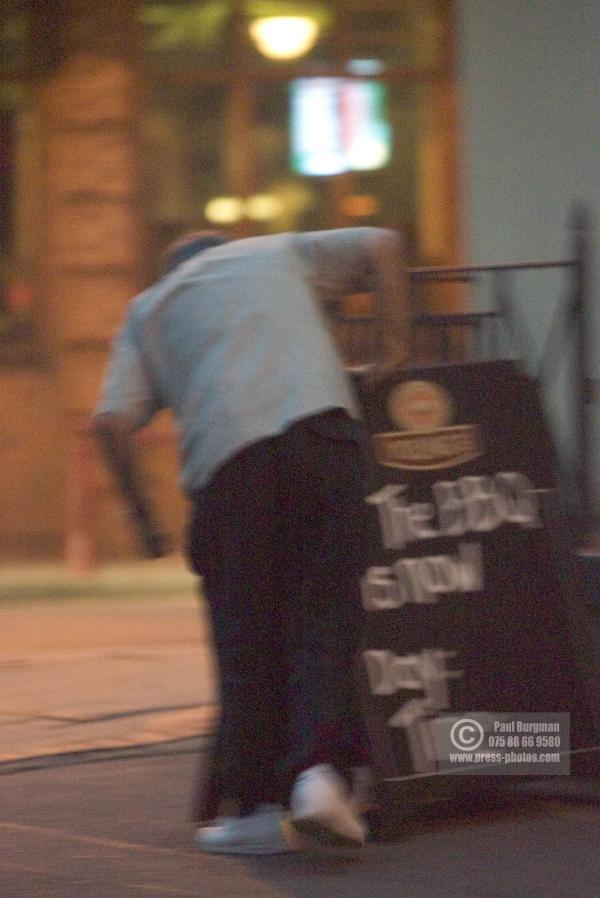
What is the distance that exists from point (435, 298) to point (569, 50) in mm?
1620

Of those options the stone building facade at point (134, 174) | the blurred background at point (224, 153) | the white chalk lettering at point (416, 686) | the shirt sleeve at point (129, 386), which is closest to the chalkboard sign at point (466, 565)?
the white chalk lettering at point (416, 686)

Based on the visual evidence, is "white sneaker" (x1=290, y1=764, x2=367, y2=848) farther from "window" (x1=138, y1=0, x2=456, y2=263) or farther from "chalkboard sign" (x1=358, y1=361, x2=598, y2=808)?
"window" (x1=138, y1=0, x2=456, y2=263)

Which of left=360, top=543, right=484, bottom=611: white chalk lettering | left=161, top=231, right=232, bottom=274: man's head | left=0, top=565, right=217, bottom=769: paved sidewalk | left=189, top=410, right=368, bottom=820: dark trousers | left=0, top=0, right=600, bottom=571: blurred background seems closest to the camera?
left=189, top=410, right=368, bottom=820: dark trousers

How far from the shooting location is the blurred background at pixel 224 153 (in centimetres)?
1106

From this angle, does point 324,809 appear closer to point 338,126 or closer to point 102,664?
point 102,664

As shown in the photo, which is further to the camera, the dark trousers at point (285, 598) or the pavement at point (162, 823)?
the dark trousers at point (285, 598)

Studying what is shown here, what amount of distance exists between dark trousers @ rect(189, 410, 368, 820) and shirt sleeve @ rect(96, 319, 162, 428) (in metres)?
0.27

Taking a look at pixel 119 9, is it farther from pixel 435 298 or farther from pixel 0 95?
pixel 435 298

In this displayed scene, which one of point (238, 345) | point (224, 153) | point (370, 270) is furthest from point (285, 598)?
point (224, 153)

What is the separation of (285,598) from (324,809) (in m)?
0.52

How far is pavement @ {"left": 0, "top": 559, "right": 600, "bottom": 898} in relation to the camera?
13.6 ft

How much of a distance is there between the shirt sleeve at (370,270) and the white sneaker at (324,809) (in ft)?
3.33

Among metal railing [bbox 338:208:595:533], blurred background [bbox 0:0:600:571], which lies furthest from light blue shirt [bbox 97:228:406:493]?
blurred background [bbox 0:0:600:571]

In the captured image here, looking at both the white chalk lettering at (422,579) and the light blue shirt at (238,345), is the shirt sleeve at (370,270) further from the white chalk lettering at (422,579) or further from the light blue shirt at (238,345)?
the white chalk lettering at (422,579)
